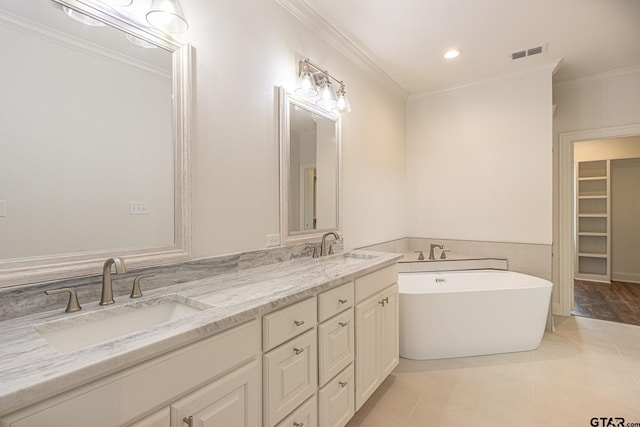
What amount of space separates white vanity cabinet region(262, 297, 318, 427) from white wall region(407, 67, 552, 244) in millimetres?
2812

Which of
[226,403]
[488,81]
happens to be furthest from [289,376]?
[488,81]

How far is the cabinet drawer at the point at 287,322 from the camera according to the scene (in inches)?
48.7

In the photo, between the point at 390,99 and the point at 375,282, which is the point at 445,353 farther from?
the point at 390,99

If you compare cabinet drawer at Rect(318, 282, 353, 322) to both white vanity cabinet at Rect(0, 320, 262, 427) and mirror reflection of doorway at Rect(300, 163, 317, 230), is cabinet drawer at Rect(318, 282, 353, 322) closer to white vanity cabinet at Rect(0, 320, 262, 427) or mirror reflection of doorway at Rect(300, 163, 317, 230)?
white vanity cabinet at Rect(0, 320, 262, 427)

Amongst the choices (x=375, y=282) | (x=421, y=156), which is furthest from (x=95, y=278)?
(x=421, y=156)

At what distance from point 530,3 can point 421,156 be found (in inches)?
75.1

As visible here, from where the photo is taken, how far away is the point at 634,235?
5098 mm

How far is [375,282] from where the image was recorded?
2.05m

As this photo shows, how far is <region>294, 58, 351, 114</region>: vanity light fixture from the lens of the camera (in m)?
2.20

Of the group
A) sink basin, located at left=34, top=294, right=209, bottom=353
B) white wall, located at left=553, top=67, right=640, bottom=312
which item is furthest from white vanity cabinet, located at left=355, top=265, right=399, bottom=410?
white wall, located at left=553, top=67, right=640, bottom=312

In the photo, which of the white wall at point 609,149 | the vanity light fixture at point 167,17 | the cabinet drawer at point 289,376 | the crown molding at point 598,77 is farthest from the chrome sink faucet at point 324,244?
the white wall at point 609,149

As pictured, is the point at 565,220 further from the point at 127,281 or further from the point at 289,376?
the point at 127,281

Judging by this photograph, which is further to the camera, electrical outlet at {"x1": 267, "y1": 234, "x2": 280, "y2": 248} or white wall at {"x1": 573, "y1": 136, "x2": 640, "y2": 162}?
white wall at {"x1": 573, "y1": 136, "x2": 640, "y2": 162}

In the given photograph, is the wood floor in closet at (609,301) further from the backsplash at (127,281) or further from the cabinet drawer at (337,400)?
the backsplash at (127,281)
